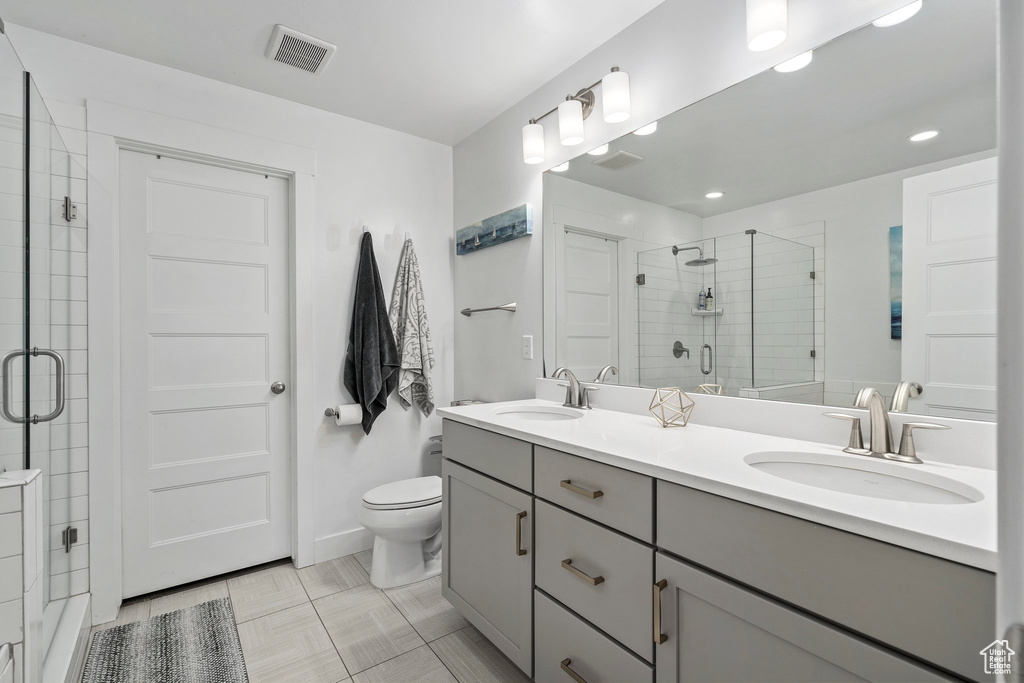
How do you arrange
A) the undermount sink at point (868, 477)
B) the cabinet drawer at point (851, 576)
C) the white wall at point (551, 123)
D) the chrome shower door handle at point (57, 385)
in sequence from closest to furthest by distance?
the cabinet drawer at point (851, 576), the undermount sink at point (868, 477), the white wall at point (551, 123), the chrome shower door handle at point (57, 385)

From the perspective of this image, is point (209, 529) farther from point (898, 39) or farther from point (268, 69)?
point (898, 39)

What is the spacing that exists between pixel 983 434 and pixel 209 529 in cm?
277

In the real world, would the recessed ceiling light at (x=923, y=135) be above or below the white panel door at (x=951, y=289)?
above

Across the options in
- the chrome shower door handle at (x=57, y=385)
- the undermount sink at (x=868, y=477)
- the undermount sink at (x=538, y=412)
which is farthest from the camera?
the undermount sink at (x=538, y=412)

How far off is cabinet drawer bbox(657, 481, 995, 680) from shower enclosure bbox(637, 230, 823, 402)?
23.6 inches

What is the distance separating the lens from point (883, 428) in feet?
3.65

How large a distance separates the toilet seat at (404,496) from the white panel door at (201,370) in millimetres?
566

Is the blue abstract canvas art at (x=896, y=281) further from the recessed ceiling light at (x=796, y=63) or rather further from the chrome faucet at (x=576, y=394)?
the chrome faucet at (x=576, y=394)

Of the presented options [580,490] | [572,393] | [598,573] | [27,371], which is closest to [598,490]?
[580,490]

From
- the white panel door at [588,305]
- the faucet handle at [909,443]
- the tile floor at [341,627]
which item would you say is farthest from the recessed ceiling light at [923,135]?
the tile floor at [341,627]

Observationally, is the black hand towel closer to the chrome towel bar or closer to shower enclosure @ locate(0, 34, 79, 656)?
the chrome towel bar

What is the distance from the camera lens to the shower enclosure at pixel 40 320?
1.33m

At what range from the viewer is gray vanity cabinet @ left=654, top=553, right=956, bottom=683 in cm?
76

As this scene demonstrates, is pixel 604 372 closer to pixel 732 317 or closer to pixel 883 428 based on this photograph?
pixel 732 317
